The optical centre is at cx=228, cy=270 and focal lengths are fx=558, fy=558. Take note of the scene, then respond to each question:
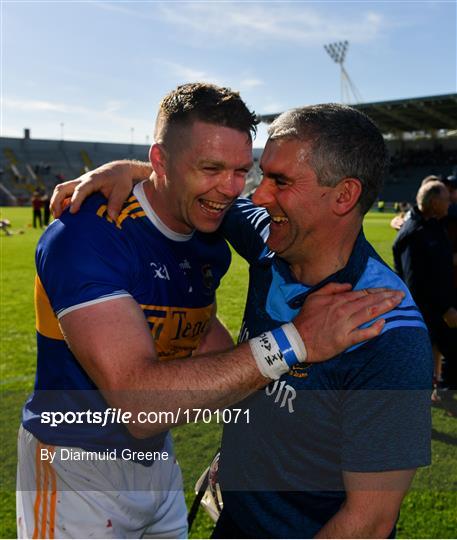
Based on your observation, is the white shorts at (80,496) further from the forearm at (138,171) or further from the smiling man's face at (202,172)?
the forearm at (138,171)

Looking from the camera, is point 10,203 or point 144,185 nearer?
point 144,185

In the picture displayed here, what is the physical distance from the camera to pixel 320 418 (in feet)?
6.96

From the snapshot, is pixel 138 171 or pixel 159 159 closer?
pixel 159 159

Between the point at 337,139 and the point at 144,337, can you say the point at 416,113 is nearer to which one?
the point at 337,139

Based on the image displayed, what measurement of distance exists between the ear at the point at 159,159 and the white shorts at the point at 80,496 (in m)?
1.36

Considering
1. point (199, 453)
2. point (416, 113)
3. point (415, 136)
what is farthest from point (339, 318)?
point (415, 136)

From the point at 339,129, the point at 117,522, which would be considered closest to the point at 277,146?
the point at 339,129

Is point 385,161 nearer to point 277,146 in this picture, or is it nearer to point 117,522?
point 277,146

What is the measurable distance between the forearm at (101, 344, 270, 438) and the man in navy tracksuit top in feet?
0.78

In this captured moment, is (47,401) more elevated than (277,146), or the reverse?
(277,146)

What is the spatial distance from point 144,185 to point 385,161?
1.18 meters

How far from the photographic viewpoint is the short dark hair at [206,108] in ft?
8.49

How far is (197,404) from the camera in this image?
6.63 ft

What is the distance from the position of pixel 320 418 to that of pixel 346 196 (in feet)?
2.98
